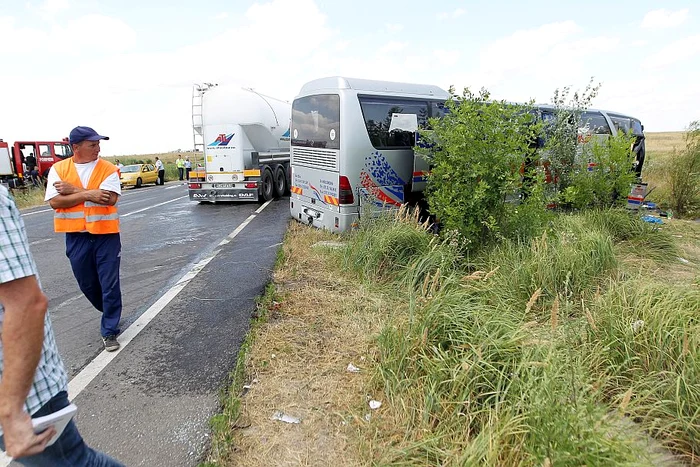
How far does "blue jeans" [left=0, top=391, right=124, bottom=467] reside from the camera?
4.89ft

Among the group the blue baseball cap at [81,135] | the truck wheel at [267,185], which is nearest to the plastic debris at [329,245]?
Answer: the blue baseball cap at [81,135]

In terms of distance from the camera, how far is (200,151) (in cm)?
1311

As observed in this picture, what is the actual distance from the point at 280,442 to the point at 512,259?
11.0 ft

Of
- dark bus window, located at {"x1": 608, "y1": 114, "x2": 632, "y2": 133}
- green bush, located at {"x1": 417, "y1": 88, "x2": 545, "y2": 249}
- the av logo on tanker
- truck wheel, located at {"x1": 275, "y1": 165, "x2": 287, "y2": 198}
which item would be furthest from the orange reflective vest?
dark bus window, located at {"x1": 608, "y1": 114, "x2": 632, "y2": 133}

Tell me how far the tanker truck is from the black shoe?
9243mm

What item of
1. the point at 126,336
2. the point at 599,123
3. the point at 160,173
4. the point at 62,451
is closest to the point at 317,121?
the point at 126,336

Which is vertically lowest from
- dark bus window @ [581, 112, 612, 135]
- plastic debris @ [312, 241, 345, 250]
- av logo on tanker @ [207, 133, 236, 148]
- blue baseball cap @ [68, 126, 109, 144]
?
plastic debris @ [312, 241, 345, 250]

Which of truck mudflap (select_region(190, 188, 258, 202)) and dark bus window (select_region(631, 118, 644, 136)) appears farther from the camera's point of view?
dark bus window (select_region(631, 118, 644, 136))

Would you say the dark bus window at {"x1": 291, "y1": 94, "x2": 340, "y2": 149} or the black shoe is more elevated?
the dark bus window at {"x1": 291, "y1": 94, "x2": 340, "y2": 149}

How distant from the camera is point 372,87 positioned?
716 cm

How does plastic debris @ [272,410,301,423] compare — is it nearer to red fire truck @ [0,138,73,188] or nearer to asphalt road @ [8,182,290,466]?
asphalt road @ [8,182,290,466]

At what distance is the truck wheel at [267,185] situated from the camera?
13.1 metres

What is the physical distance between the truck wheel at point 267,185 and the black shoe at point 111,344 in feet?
31.4

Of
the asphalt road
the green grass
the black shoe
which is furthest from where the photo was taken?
the black shoe
